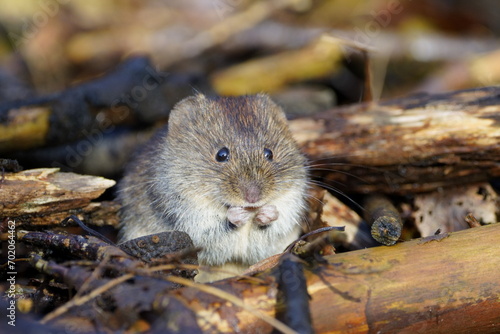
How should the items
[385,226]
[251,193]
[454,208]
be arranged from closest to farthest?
[385,226]
[251,193]
[454,208]

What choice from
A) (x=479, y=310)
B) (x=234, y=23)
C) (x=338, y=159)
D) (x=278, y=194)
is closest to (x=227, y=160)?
(x=278, y=194)

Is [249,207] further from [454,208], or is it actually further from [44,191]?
[454,208]

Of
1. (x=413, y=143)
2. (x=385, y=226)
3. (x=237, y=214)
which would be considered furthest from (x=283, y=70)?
(x=385, y=226)

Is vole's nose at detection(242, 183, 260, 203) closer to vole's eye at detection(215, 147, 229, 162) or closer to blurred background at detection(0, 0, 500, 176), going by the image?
vole's eye at detection(215, 147, 229, 162)

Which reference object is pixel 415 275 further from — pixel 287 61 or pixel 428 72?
pixel 428 72

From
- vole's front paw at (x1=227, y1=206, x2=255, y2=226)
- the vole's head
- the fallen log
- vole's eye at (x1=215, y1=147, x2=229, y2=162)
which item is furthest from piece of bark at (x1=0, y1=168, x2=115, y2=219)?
vole's front paw at (x1=227, y1=206, x2=255, y2=226)
